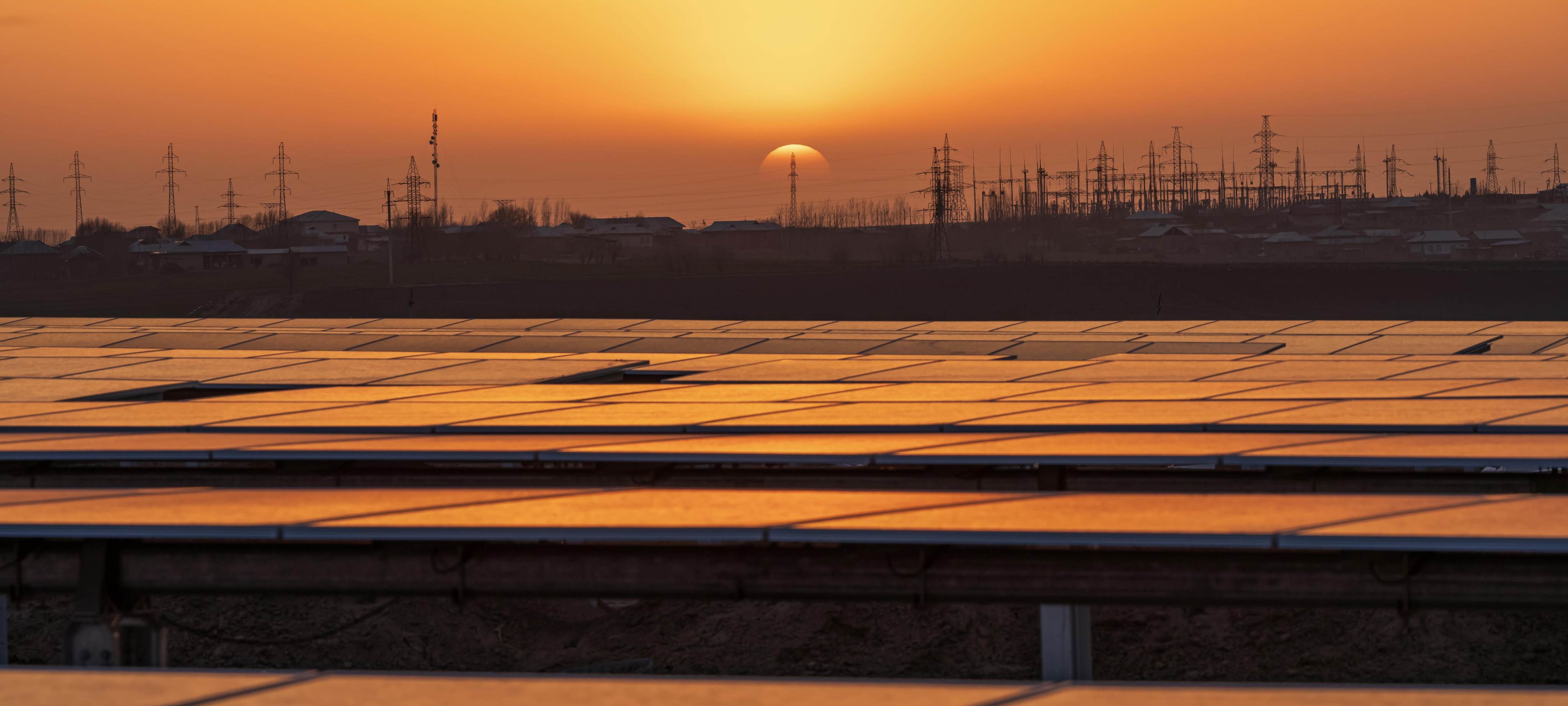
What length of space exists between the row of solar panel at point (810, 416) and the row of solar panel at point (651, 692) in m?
9.08

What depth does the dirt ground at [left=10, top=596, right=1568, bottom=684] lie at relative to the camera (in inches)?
755

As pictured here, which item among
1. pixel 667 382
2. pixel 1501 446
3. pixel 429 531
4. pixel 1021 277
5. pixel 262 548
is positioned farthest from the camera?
pixel 1021 277

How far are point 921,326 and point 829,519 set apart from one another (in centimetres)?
3437

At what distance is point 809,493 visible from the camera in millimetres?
10312

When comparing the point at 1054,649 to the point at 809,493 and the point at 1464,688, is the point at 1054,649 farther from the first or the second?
the point at 1464,688

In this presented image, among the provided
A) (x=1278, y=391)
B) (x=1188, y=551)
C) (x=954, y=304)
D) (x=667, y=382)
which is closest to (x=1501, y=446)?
(x=1188, y=551)

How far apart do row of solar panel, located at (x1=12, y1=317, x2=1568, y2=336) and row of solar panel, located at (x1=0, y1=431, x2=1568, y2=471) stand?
25347 mm

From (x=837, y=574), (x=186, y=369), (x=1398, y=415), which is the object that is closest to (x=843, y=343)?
(x=186, y=369)

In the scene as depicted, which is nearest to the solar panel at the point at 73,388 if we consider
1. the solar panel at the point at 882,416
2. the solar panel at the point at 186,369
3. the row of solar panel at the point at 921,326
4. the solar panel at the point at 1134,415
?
the solar panel at the point at 186,369

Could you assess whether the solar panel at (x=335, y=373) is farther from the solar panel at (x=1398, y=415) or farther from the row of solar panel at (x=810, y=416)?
the solar panel at (x=1398, y=415)

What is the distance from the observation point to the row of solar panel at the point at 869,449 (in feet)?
40.4

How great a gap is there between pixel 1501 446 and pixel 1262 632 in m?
7.69

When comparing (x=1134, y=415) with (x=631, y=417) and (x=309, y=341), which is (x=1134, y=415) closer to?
(x=631, y=417)

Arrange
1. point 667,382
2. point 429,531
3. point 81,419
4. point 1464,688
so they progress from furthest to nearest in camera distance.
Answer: point 667,382 → point 81,419 → point 429,531 → point 1464,688
